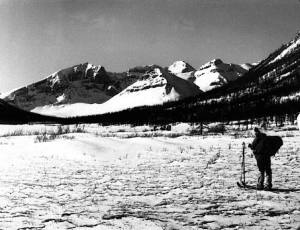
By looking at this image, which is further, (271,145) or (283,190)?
(271,145)

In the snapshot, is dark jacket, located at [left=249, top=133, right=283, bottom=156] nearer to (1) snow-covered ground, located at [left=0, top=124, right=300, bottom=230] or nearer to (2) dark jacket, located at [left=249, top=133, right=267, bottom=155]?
(2) dark jacket, located at [left=249, top=133, right=267, bottom=155]

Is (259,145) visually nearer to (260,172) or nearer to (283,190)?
(260,172)

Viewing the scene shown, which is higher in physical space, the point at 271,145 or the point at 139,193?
the point at 271,145

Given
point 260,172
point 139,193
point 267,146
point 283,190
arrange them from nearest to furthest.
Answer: point 139,193, point 283,190, point 260,172, point 267,146

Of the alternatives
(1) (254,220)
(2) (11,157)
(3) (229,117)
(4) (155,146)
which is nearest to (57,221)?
(1) (254,220)

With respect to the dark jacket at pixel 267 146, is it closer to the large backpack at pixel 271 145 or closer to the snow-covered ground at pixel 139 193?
the large backpack at pixel 271 145

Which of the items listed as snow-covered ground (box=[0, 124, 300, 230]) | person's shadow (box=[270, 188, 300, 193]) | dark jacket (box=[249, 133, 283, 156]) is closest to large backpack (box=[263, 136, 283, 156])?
dark jacket (box=[249, 133, 283, 156])

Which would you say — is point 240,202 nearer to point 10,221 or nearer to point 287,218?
point 287,218

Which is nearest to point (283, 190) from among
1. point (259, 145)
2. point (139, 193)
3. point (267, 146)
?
point (267, 146)

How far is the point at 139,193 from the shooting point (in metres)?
10.2

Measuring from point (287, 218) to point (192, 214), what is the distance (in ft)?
6.14

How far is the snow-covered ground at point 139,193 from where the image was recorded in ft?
24.6

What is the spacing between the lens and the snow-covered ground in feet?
24.6

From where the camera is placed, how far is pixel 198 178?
40.8 ft
